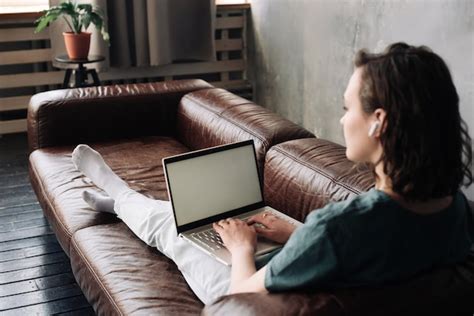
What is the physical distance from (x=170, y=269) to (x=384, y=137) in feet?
2.90

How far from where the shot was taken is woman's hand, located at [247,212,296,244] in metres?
1.64

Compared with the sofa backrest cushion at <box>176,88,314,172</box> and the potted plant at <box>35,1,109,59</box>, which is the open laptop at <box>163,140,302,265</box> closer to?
the sofa backrest cushion at <box>176,88,314,172</box>

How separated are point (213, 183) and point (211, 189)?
20mm

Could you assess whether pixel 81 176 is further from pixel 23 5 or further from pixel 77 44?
pixel 23 5

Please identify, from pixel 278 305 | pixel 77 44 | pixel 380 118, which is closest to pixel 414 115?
pixel 380 118

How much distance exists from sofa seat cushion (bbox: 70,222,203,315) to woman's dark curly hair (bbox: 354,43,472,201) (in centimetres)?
69

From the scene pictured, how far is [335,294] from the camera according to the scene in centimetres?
123

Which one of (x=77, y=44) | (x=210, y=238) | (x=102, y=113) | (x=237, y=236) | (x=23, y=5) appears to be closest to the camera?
(x=237, y=236)

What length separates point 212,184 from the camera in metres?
1.93

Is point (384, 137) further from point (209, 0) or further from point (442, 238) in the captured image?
point (209, 0)

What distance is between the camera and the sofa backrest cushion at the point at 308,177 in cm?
187

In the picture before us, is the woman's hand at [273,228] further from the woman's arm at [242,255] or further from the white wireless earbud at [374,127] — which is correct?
the white wireless earbud at [374,127]

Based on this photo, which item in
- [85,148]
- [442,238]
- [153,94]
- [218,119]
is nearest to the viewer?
[442,238]

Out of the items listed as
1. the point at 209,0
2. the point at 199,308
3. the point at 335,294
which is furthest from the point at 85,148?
the point at 209,0
